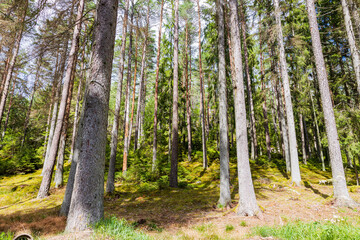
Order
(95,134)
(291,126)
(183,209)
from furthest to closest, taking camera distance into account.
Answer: (291,126) < (183,209) < (95,134)

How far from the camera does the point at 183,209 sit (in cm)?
740

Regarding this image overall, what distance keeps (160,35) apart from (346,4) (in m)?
12.6

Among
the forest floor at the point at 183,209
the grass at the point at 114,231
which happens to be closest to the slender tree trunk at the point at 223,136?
the forest floor at the point at 183,209

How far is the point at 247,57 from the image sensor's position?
17984mm

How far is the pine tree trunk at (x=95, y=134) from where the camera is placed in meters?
3.55

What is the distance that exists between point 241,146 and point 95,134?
4852 mm

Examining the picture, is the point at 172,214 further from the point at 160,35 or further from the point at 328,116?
the point at 160,35

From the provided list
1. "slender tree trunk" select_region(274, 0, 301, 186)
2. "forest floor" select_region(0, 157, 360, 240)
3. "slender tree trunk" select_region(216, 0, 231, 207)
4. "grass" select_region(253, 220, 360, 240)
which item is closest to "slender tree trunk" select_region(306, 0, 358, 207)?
"forest floor" select_region(0, 157, 360, 240)

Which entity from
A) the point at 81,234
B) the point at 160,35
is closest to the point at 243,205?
the point at 81,234

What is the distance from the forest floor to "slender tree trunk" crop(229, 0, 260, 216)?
41cm

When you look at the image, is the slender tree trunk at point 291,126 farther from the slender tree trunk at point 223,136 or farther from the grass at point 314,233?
the grass at point 314,233

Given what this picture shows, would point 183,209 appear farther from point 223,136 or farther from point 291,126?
point 291,126

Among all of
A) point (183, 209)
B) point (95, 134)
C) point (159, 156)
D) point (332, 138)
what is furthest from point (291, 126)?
point (95, 134)

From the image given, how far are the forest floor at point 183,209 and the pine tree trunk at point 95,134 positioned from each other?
430 mm
